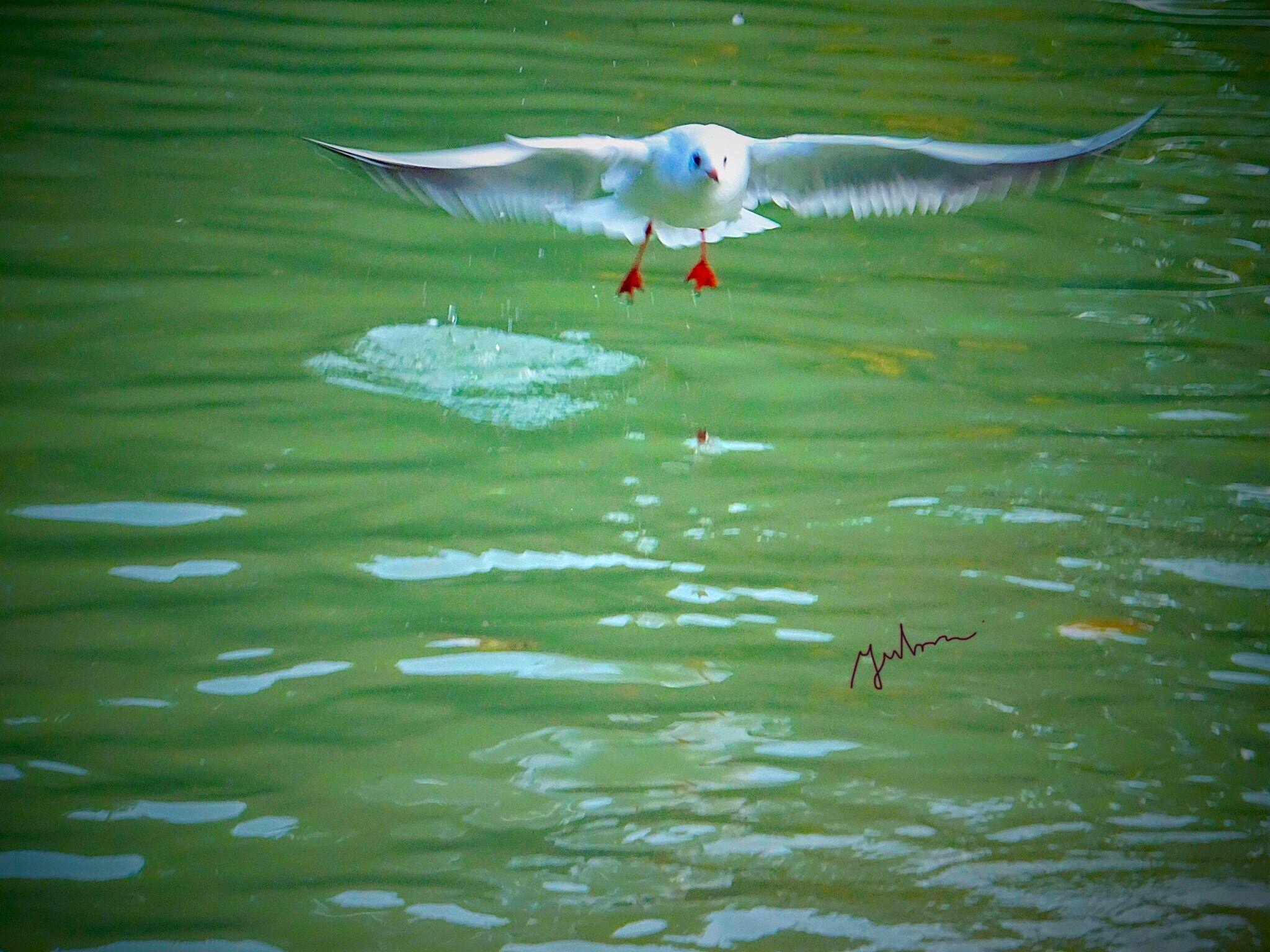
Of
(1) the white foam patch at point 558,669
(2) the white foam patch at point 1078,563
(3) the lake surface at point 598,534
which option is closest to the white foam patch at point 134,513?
(3) the lake surface at point 598,534

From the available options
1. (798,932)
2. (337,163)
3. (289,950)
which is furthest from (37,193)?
(798,932)

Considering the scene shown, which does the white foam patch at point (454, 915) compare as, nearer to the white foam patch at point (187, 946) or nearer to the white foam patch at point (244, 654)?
the white foam patch at point (187, 946)

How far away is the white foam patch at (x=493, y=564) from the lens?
2254 mm

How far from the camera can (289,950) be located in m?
1.59

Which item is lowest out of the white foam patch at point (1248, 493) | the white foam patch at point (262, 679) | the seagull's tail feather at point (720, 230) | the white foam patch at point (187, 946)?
the white foam patch at point (187, 946)

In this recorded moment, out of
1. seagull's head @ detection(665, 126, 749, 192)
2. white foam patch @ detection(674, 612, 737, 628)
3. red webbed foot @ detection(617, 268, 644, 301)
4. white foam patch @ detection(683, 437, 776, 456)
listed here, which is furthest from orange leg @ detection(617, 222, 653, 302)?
white foam patch @ detection(674, 612, 737, 628)

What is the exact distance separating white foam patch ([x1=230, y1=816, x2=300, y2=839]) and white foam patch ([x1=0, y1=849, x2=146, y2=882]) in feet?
0.43

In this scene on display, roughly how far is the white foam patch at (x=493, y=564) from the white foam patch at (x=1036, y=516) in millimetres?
651

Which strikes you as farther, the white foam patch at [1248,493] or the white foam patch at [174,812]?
the white foam patch at [1248,493]

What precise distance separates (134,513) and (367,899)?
3.26ft

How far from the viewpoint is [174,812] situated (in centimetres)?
178

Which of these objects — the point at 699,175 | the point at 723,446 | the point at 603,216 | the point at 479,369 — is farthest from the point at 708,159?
the point at 479,369

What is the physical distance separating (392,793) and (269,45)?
2.90 m

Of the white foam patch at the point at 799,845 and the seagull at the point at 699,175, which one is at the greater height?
the seagull at the point at 699,175
